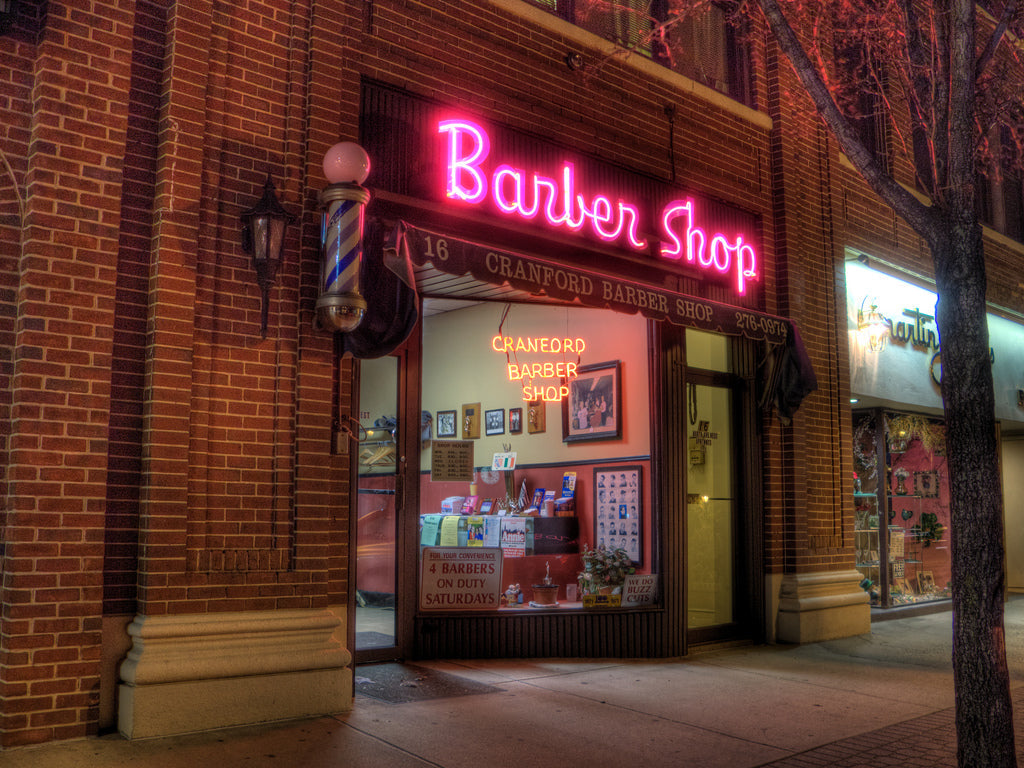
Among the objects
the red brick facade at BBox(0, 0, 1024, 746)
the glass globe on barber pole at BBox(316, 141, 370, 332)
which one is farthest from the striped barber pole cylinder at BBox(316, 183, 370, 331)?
the red brick facade at BBox(0, 0, 1024, 746)

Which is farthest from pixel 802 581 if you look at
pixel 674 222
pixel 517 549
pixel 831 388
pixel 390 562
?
pixel 390 562

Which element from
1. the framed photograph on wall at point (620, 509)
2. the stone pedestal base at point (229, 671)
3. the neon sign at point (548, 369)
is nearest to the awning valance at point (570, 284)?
the neon sign at point (548, 369)

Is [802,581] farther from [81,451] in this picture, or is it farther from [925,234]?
[81,451]

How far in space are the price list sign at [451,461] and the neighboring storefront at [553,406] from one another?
1.1 inches

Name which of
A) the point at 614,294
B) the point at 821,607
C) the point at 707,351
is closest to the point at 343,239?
the point at 614,294

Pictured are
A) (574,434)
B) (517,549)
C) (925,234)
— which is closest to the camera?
(925,234)

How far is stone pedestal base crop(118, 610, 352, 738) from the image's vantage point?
5.16 metres

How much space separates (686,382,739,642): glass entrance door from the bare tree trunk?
4.15 metres

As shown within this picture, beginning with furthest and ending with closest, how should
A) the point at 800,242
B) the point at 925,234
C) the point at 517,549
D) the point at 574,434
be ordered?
the point at 800,242
the point at 574,434
the point at 517,549
the point at 925,234

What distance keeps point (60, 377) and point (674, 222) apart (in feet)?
18.5

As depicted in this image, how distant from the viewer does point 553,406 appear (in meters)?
9.21

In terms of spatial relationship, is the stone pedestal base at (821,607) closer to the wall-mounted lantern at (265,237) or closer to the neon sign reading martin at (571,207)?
the neon sign reading martin at (571,207)

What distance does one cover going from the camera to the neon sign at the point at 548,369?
29.4 feet

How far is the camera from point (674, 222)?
28.6ft
